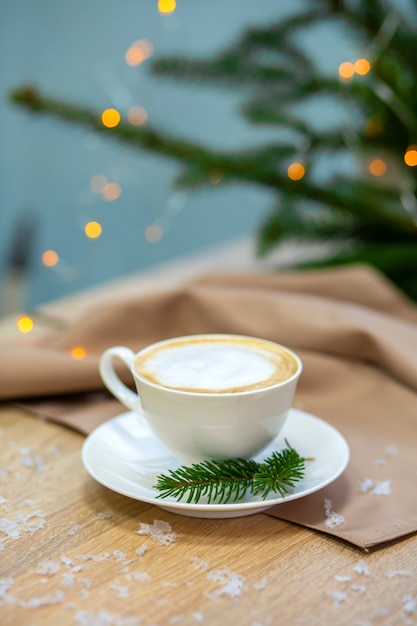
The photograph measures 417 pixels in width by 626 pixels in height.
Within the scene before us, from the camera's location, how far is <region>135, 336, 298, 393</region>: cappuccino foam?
1.72ft

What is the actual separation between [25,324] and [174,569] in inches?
20.5

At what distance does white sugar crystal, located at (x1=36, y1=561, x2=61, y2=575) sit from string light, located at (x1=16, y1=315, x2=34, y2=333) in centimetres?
48

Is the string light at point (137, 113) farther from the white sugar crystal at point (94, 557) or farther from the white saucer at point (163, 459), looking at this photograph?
the white sugar crystal at point (94, 557)

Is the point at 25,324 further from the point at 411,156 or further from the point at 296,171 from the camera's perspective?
the point at 411,156

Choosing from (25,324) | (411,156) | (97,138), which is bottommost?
(25,324)

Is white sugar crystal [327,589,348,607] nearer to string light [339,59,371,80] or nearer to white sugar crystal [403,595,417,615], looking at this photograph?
white sugar crystal [403,595,417,615]

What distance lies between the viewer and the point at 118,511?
0.53 metres

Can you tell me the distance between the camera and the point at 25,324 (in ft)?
3.02

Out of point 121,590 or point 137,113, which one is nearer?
point 121,590

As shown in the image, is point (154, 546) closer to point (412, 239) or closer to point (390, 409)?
point (390, 409)

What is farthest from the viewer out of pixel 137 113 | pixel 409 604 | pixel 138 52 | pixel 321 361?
pixel 137 113

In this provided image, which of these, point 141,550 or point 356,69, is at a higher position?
point 356,69

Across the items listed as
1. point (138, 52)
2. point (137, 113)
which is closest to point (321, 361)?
point (138, 52)

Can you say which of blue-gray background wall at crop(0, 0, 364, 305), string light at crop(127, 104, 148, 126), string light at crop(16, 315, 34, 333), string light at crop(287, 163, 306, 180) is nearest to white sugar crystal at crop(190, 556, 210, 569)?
string light at crop(16, 315, 34, 333)
